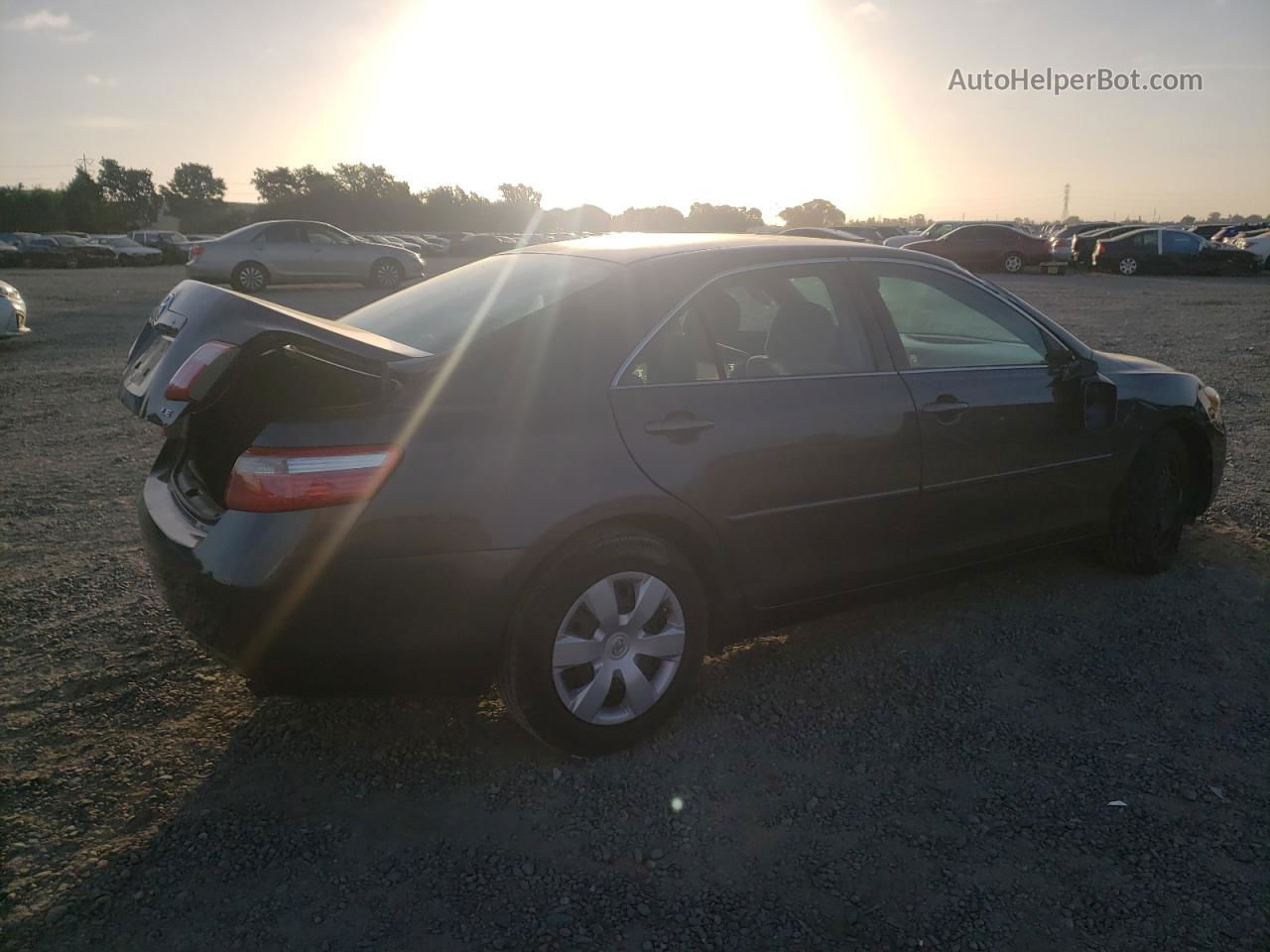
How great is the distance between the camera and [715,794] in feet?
9.17

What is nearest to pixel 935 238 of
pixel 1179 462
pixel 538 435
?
pixel 1179 462

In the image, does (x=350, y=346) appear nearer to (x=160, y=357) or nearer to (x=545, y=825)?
(x=160, y=357)

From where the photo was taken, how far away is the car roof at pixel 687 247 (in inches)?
131

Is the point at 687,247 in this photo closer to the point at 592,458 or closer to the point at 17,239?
the point at 592,458

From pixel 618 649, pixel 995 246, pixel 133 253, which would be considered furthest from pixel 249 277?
pixel 133 253

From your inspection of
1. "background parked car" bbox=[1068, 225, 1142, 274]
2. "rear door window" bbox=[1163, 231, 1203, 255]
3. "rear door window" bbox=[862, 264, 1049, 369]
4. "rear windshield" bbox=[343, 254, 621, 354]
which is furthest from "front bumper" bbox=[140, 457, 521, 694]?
"background parked car" bbox=[1068, 225, 1142, 274]

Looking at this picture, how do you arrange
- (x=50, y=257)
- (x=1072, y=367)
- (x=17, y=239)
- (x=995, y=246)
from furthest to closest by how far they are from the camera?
(x=17, y=239), (x=50, y=257), (x=995, y=246), (x=1072, y=367)

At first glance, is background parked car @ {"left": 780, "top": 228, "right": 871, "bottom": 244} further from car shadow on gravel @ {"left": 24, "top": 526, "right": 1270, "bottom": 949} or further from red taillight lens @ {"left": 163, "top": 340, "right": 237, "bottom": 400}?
red taillight lens @ {"left": 163, "top": 340, "right": 237, "bottom": 400}

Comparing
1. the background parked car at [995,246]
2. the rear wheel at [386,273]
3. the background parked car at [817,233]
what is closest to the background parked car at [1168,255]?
the background parked car at [995,246]

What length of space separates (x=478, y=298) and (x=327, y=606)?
4.35ft

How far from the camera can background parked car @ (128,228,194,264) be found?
143 feet

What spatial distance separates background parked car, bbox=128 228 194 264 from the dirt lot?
4320cm

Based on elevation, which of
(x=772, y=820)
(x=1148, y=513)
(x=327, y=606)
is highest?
(x=327, y=606)

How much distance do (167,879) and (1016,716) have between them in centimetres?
267
